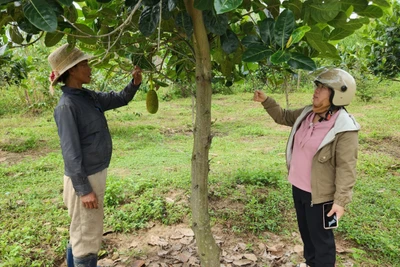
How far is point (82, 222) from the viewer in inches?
66.7

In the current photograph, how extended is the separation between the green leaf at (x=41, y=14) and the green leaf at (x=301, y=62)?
2.29 ft

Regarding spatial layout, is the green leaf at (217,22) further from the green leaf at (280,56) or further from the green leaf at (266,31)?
the green leaf at (280,56)

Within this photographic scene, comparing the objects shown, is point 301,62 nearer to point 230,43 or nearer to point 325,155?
point 230,43

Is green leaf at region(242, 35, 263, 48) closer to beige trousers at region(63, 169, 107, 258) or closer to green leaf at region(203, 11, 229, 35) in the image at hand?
green leaf at region(203, 11, 229, 35)

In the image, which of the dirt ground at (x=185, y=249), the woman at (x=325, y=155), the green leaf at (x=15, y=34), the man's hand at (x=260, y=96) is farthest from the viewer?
the dirt ground at (x=185, y=249)

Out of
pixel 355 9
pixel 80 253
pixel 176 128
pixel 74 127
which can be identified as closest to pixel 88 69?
pixel 74 127

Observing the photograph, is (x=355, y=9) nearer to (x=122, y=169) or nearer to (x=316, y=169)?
(x=316, y=169)

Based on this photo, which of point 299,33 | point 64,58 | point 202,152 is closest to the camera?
point 299,33

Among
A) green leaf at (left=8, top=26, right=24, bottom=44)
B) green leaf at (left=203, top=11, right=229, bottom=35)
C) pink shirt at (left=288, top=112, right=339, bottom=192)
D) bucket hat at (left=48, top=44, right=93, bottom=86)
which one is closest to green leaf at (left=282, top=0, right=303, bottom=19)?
green leaf at (left=203, top=11, right=229, bottom=35)

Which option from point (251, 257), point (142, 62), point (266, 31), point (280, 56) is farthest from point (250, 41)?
point (251, 257)

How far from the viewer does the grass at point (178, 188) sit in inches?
92.4

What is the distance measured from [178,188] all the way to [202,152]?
1.77m

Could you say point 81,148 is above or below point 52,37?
below

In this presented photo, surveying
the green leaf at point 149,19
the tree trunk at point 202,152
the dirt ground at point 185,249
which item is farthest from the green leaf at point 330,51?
the dirt ground at point 185,249
